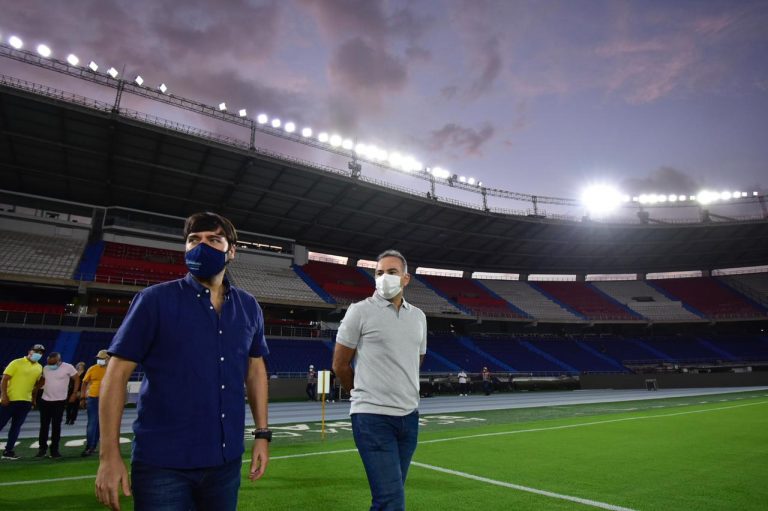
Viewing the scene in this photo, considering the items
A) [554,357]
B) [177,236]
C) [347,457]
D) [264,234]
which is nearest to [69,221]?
[177,236]

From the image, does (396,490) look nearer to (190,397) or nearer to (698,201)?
(190,397)

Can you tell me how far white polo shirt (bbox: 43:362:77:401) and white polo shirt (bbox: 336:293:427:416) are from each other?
8285 mm

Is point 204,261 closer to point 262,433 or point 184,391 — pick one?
point 184,391

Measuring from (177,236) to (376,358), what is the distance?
3392 centimetres

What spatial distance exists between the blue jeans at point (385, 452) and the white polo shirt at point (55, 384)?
8.39 meters

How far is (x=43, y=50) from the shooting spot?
843 inches

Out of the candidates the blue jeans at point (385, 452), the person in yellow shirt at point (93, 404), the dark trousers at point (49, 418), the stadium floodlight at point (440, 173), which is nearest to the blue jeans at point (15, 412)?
the dark trousers at point (49, 418)

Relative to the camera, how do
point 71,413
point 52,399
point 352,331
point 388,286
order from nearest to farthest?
point 352,331 < point 388,286 < point 52,399 < point 71,413

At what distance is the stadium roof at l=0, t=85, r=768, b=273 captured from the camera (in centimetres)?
2397

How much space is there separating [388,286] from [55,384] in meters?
8.63

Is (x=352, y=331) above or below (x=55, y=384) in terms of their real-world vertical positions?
above

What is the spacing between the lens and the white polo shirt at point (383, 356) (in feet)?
10.0

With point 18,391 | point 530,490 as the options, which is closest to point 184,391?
point 530,490

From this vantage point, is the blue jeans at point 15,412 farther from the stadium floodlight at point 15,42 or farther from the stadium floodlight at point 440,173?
the stadium floodlight at point 440,173
